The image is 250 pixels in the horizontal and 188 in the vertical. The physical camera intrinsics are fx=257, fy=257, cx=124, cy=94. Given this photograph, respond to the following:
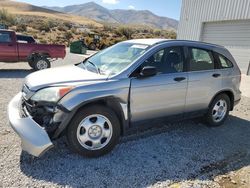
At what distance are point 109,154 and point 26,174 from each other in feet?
3.94

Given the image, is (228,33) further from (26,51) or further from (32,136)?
(32,136)

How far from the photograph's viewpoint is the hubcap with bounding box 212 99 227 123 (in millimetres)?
5276

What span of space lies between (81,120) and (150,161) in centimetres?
119

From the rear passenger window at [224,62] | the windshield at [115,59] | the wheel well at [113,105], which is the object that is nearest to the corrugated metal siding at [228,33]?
the rear passenger window at [224,62]

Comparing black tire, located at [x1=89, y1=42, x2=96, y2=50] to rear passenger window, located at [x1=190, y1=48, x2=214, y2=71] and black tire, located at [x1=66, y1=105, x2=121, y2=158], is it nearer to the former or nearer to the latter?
rear passenger window, located at [x1=190, y1=48, x2=214, y2=71]

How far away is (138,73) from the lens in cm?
394

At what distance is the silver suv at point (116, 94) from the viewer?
3398mm

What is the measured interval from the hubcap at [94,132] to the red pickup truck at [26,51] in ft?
27.7

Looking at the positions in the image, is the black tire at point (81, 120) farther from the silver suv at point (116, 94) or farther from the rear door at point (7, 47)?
the rear door at point (7, 47)

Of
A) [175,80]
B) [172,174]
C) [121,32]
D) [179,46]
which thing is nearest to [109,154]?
[172,174]

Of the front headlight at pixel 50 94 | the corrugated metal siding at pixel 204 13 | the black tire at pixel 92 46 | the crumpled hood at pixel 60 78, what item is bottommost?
→ the black tire at pixel 92 46

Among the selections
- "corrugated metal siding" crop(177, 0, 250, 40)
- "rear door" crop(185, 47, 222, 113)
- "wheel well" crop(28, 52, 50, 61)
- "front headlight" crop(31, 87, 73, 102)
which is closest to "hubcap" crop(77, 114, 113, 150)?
"front headlight" crop(31, 87, 73, 102)

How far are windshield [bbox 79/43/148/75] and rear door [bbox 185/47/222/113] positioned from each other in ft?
3.36

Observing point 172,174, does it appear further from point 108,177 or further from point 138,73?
point 138,73
